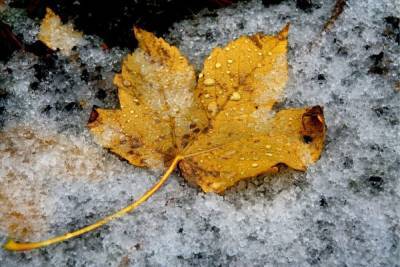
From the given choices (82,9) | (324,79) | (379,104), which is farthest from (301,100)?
(82,9)

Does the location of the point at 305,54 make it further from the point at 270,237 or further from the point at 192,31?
the point at 270,237

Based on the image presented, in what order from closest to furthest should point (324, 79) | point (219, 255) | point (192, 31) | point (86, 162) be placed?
point (219, 255), point (86, 162), point (324, 79), point (192, 31)

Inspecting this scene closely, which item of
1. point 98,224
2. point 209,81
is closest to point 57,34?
point 209,81

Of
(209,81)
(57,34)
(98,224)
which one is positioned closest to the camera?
(98,224)

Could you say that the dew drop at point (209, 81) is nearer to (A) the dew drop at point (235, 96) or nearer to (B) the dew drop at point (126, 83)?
(A) the dew drop at point (235, 96)

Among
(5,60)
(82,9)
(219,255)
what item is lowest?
(219,255)

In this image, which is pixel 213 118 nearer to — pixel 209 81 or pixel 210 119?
pixel 210 119

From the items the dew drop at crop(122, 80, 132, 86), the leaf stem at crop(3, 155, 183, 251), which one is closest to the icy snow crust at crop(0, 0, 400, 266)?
the leaf stem at crop(3, 155, 183, 251)
